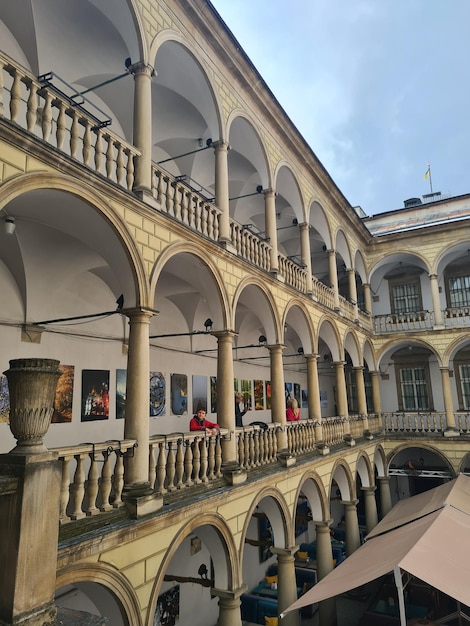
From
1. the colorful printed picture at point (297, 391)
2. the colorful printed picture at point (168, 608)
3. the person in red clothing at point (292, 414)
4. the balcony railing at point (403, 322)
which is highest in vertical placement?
the balcony railing at point (403, 322)

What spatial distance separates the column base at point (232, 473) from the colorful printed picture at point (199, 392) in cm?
474

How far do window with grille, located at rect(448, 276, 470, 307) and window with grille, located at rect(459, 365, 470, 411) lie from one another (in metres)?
2.82

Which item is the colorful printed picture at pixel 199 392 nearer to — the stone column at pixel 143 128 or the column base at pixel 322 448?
the column base at pixel 322 448

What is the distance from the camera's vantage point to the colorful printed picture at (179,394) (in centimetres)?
1170

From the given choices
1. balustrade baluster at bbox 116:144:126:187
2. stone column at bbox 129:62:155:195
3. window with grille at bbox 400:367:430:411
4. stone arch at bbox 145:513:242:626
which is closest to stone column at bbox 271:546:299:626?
stone arch at bbox 145:513:242:626

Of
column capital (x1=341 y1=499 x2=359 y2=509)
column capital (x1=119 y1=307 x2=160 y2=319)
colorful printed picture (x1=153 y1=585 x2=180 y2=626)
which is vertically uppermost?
column capital (x1=119 y1=307 x2=160 y2=319)

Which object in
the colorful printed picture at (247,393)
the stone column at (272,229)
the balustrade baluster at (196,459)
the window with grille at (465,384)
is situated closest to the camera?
the balustrade baluster at (196,459)

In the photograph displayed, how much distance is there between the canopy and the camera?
6.11 m

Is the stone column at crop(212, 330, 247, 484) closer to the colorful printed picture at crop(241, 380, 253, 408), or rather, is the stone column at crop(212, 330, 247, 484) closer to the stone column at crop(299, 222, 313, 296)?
the stone column at crop(299, 222, 313, 296)

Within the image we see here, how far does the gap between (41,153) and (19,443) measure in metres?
3.55

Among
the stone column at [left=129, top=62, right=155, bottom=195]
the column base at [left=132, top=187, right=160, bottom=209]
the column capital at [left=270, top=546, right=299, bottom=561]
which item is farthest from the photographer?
the column capital at [left=270, top=546, right=299, bottom=561]

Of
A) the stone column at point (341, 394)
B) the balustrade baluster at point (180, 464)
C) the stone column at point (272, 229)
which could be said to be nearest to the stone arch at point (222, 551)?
the balustrade baluster at point (180, 464)

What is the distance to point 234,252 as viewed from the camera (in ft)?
29.7

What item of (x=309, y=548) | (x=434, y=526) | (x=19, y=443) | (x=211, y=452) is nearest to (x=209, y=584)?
(x=211, y=452)
